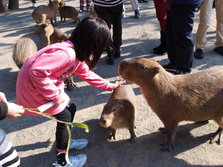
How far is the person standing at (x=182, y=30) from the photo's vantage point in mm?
3393

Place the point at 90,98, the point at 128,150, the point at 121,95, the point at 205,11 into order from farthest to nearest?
the point at 205,11
the point at 90,98
the point at 121,95
the point at 128,150

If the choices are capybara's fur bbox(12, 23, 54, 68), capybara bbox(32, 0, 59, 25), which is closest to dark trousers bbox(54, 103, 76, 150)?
capybara's fur bbox(12, 23, 54, 68)

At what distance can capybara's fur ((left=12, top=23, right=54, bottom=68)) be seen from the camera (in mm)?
4327

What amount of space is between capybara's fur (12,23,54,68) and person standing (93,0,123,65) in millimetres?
1312

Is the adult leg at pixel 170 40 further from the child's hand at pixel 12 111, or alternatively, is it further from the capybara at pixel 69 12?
the capybara at pixel 69 12

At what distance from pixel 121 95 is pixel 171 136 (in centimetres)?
77

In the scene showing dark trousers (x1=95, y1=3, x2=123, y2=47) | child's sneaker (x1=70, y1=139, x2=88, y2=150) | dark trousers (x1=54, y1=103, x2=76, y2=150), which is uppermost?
dark trousers (x1=95, y1=3, x2=123, y2=47)

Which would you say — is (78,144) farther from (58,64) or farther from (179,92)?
(179,92)

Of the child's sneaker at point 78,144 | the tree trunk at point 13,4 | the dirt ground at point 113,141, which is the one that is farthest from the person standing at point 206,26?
the tree trunk at point 13,4

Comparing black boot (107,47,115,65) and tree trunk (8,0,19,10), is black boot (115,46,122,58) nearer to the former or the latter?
black boot (107,47,115,65)

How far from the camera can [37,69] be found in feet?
6.81

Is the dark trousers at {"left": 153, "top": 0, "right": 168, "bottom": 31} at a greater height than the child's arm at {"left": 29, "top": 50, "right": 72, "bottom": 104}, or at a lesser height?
greater

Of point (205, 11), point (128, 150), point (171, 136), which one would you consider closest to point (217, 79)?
point (171, 136)

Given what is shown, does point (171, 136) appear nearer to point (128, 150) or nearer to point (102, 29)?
point (128, 150)
